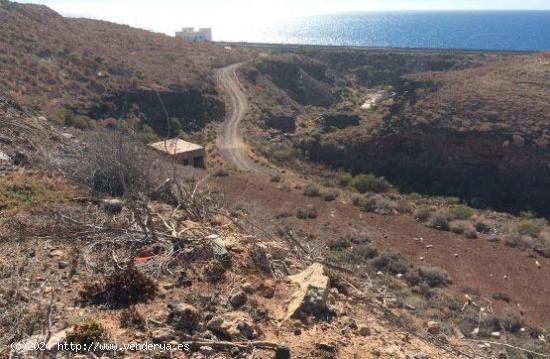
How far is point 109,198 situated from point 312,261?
17.2 ft

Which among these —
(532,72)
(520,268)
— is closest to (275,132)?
(532,72)

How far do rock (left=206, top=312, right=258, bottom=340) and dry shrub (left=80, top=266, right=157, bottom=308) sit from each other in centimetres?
137

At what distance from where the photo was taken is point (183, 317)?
7.57 meters

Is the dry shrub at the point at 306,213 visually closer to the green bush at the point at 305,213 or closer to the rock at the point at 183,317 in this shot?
the green bush at the point at 305,213

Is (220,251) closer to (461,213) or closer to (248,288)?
(248,288)

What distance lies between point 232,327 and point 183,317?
2.55ft

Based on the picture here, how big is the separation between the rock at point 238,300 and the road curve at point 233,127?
28.8 meters

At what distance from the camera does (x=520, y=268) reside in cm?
2047

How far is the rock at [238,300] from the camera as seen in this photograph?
8.37 metres

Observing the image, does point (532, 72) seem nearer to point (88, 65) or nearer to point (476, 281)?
point (476, 281)

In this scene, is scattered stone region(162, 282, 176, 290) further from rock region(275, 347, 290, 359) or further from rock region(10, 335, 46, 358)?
rock region(275, 347, 290, 359)

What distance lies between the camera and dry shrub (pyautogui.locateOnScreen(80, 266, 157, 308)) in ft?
26.2

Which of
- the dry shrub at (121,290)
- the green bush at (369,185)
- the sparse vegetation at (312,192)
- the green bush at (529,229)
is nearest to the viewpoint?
the dry shrub at (121,290)

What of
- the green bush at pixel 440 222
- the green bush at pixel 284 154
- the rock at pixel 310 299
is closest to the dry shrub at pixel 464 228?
the green bush at pixel 440 222
